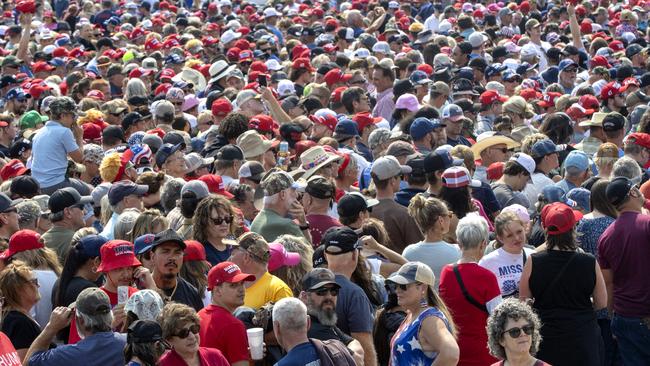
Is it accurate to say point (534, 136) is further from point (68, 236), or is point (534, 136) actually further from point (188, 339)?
point (188, 339)

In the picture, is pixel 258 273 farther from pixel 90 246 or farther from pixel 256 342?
pixel 90 246

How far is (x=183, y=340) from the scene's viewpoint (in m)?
5.80

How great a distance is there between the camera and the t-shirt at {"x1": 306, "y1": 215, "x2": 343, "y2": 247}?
8.38m

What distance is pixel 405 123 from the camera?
1223cm

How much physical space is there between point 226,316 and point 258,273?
2.20 ft

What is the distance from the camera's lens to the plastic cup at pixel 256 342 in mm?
6098

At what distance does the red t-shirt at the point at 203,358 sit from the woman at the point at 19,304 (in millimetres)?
1207

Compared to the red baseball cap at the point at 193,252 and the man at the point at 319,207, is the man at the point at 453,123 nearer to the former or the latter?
the man at the point at 319,207

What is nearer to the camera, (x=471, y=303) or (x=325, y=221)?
(x=471, y=303)

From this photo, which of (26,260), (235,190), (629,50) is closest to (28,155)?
(235,190)

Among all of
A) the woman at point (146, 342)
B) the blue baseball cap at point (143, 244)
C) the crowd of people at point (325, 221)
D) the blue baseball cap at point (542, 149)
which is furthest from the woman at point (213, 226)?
the blue baseball cap at point (542, 149)

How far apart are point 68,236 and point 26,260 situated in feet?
3.09

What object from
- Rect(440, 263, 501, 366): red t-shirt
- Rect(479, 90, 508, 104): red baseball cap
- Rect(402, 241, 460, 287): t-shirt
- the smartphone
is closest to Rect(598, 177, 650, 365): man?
Rect(402, 241, 460, 287): t-shirt

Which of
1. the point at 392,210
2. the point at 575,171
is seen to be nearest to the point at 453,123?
the point at 575,171
